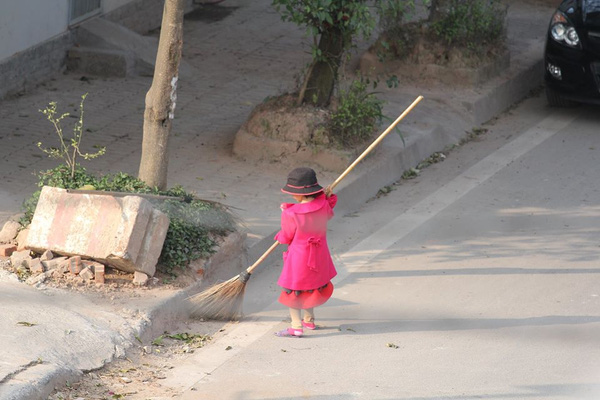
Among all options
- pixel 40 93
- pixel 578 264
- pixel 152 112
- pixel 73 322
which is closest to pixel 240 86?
pixel 40 93

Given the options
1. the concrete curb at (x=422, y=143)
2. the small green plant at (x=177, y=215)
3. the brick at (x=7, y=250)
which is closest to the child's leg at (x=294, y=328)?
the small green plant at (x=177, y=215)

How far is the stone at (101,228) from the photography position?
6.61m

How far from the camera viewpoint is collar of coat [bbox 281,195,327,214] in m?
6.43

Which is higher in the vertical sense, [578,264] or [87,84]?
[87,84]

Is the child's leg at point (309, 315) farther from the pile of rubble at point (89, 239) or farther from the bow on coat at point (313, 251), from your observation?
the pile of rubble at point (89, 239)

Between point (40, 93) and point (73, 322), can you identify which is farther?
point (40, 93)

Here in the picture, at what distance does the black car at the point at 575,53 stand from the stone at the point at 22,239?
6.81 meters

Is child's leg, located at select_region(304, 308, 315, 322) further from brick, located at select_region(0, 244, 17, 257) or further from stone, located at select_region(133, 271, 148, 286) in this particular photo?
brick, located at select_region(0, 244, 17, 257)

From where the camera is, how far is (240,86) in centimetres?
1176

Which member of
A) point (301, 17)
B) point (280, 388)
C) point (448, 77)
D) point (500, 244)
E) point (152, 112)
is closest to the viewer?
point (280, 388)

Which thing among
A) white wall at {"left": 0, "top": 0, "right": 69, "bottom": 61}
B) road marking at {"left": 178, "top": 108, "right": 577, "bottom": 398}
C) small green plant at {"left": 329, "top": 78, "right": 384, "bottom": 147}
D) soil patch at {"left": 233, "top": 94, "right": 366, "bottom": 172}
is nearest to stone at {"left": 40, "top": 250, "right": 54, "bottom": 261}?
road marking at {"left": 178, "top": 108, "right": 577, "bottom": 398}

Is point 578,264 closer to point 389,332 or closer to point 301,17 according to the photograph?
point 389,332

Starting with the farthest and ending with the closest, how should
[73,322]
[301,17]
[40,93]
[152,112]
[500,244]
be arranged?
[40,93] → [301,17] → [500,244] → [152,112] → [73,322]

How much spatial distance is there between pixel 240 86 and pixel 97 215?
17.2 ft
